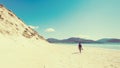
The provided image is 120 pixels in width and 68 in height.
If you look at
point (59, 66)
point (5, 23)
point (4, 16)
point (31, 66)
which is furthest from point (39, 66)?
point (4, 16)

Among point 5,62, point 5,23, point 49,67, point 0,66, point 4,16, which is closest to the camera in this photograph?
point 0,66

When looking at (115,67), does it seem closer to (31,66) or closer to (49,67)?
(49,67)

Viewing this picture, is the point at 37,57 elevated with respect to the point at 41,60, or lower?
elevated

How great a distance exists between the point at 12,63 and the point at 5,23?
19253mm

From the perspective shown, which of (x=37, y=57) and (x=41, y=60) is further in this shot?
(x=37, y=57)

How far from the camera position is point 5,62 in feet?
45.2

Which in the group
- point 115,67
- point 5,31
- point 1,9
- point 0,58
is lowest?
point 115,67

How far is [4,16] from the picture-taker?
3491cm

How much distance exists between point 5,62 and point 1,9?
83.2 feet

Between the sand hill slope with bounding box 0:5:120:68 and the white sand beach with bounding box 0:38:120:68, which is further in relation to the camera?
the sand hill slope with bounding box 0:5:120:68

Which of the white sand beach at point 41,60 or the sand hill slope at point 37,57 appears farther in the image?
the sand hill slope at point 37,57

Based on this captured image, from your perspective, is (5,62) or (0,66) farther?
(5,62)

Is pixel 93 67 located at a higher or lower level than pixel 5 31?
lower

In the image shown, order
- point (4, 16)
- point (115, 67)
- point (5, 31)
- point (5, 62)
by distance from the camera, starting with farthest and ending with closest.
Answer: point (4, 16), point (5, 31), point (115, 67), point (5, 62)
